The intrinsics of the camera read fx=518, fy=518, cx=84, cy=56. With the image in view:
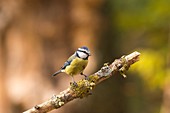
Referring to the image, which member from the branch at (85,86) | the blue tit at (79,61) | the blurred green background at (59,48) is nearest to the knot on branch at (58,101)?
the branch at (85,86)

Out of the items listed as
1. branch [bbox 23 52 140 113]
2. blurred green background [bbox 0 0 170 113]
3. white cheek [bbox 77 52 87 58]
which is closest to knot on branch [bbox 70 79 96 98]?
branch [bbox 23 52 140 113]

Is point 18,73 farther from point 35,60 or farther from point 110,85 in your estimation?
point 110,85

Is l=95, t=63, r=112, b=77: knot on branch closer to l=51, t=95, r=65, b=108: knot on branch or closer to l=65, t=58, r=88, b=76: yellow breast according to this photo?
l=65, t=58, r=88, b=76: yellow breast

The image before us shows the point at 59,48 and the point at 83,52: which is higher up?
the point at 59,48

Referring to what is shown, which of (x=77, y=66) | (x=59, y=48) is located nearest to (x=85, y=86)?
(x=77, y=66)

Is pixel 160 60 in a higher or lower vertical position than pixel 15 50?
lower

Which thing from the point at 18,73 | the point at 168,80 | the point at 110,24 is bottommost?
the point at 168,80

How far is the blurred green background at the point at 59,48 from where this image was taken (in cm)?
502

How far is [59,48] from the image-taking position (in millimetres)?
5121

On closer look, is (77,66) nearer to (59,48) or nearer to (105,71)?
(105,71)

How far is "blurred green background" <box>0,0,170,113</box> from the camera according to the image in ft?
16.5

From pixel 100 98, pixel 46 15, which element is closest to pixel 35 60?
pixel 46 15

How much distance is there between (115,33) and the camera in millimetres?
5879

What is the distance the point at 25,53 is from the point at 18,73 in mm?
210
